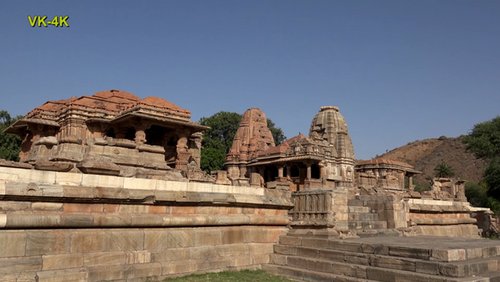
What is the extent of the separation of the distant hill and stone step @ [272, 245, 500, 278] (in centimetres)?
6662

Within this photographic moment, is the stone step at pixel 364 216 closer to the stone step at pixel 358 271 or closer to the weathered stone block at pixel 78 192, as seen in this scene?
the stone step at pixel 358 271

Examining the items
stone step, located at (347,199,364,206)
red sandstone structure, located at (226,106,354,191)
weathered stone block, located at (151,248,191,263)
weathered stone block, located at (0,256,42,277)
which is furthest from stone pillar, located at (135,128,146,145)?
weathered stone block, located at (0,256,42,277)

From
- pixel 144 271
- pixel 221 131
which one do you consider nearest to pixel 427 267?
pixel 144 271

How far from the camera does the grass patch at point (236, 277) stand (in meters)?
7.66

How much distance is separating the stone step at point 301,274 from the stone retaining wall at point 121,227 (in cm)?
42

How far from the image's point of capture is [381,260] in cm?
733

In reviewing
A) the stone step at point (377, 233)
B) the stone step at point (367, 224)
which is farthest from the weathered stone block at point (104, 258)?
the stone step at point (367, 224)

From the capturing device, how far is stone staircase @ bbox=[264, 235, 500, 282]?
6.47 meters

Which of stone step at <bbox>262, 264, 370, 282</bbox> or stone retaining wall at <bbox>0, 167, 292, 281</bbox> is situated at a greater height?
stone retaining wall at <bbox>0, 167, 292, 281</bbox>

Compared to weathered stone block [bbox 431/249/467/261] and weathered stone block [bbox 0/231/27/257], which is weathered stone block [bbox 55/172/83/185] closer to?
weathered stone block [bbox 0/231/27/257]

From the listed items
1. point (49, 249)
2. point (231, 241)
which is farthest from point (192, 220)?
point (49, 249)

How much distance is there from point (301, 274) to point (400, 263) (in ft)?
6.85

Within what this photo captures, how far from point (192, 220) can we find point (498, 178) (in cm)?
3658

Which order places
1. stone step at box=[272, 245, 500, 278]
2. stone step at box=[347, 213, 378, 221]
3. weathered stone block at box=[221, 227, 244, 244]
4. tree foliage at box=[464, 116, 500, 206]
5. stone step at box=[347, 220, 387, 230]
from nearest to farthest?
1. stone step at box=[272, 245, 500, 278]
2. weathered stone block at box=[221, 227, 244, 244]
3. stone step at box=[347, 220, 387, 230]
4. stone step at box=[347, 213, 378, 221]
5. tree foliage at box=[464, 116, 500, 206]
